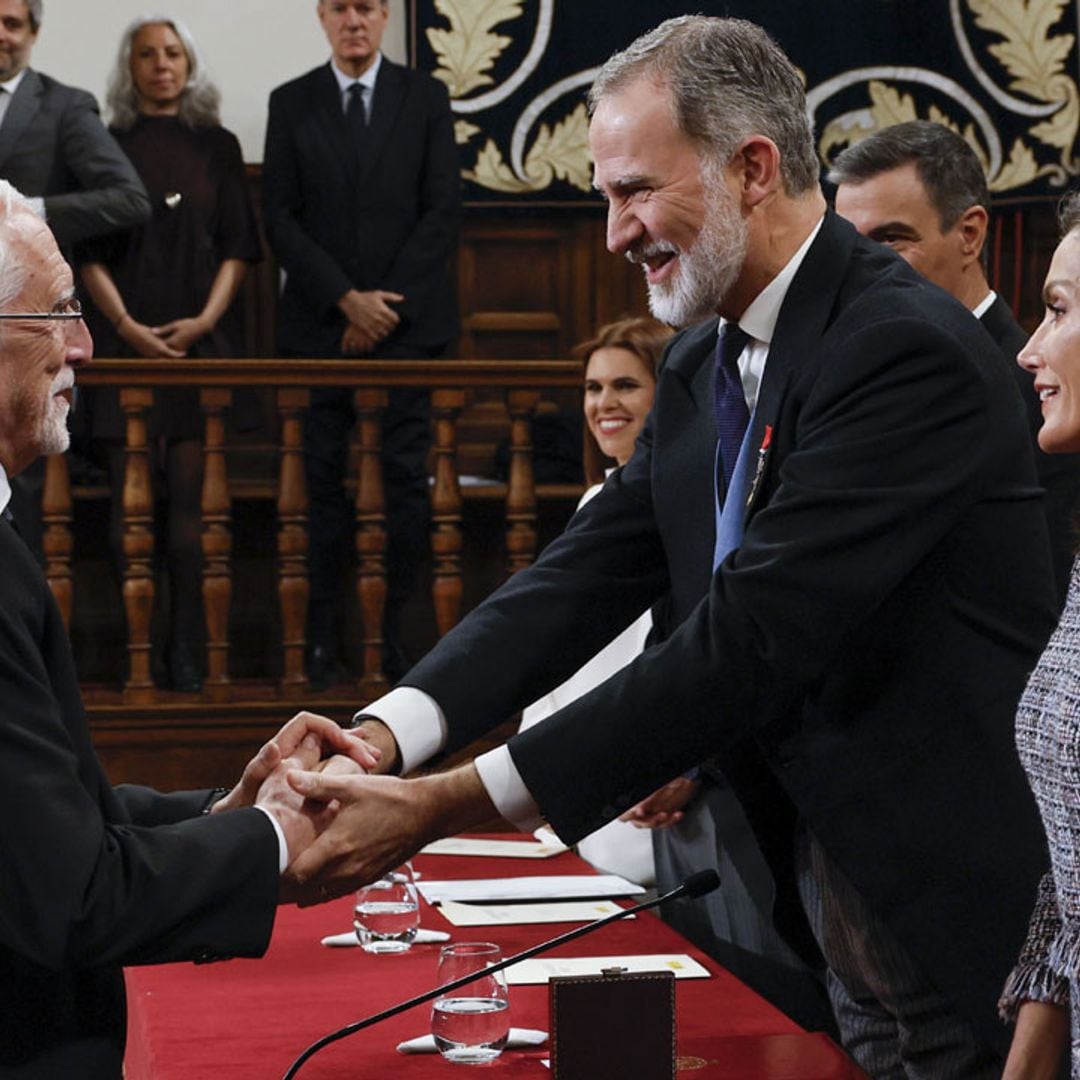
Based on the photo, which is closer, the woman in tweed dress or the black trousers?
the woman in tweed dress

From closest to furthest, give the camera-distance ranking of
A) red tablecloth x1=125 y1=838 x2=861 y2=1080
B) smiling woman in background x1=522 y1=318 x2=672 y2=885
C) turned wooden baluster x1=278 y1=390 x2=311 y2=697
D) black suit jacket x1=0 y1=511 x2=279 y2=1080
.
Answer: black suit jacket x1=0 y1=511 x2=279 y2=1080
red tablecloth x1=125 y1=838 x2=861 y2=1080
smiling woman in background x1=522 y1=318 x2=672 y2=885
turned wooden baluster x1=278 y1=390 x2=311 y2=697

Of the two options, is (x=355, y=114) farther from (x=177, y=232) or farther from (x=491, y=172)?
(x=491, y=172)

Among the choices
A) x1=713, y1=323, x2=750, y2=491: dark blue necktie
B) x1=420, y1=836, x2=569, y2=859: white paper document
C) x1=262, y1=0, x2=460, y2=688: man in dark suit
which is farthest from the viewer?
x1=262, y1=0, x2=460, y2=688: man in dark suit

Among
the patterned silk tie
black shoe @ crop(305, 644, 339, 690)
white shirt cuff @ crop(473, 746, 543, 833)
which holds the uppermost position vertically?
the patterned silk tie

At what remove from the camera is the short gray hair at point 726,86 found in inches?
93.5

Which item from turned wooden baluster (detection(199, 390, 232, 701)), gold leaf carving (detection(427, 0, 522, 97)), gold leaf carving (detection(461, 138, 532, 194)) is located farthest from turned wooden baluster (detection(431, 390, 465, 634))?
gold leaf carving (detection(427, 0, 522, 97))

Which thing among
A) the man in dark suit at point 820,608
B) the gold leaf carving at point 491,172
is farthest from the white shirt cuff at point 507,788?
the gold leaf carving at point 491,172

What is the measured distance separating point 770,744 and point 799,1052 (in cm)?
36

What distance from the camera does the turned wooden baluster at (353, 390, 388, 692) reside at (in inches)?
225

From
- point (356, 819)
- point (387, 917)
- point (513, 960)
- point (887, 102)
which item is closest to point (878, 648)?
point (513, 960)

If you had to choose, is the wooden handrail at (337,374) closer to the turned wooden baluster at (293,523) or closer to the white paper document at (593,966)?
the turned wooden baluster at (293,523)

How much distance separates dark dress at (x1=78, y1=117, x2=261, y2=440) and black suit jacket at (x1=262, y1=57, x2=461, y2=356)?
0.13 meters

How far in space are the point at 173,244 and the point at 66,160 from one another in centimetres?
49

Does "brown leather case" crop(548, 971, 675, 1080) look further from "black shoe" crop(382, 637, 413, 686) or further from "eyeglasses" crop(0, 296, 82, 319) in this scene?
"black shoe" crop(382, 637, 413, 686)
